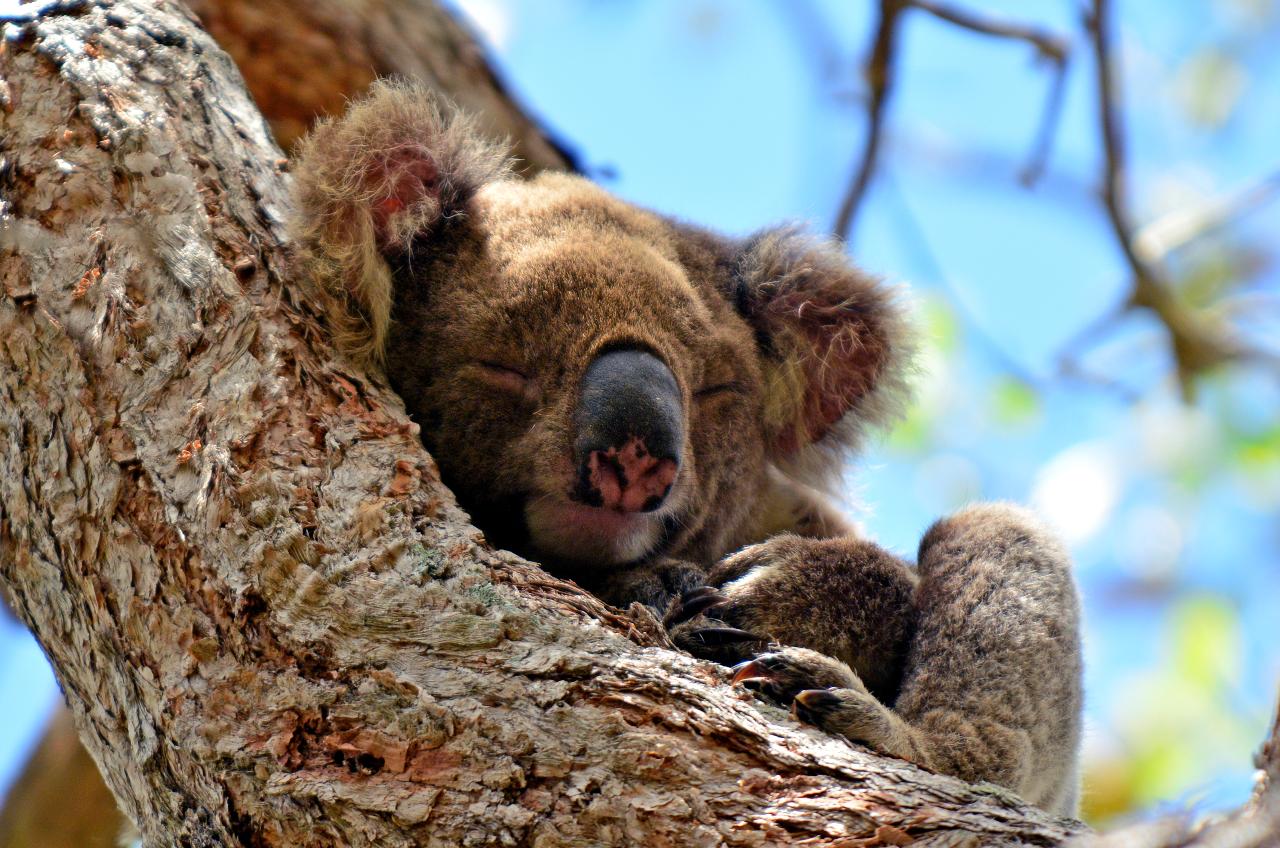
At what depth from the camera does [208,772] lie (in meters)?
2.20

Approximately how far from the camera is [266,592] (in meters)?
2.32

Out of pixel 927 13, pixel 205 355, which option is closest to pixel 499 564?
pixel 205 355

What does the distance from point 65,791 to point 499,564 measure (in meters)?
3.03

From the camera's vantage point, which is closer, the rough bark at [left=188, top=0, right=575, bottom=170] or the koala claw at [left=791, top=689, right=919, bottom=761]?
the koala claw at [left=791, top=689, right=919, bottom=761]

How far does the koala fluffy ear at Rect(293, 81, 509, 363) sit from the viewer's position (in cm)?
307

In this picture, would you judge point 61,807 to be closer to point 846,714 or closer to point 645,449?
point 645,449

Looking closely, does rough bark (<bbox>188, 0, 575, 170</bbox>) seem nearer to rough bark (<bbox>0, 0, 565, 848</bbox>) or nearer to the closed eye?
rough bark (<bbox>0, 0, 565, 848</bbox>)

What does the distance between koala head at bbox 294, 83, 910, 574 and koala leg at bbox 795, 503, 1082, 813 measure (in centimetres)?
67

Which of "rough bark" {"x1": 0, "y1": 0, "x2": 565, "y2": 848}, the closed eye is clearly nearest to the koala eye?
the closed eye

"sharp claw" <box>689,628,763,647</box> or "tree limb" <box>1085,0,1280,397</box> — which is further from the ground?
"tree limb" <box>1085,0,1280,397</box>

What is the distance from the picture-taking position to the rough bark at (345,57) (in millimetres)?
4578

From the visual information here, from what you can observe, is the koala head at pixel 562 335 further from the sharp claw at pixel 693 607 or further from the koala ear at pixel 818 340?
the sharp claw at pixel 693 607

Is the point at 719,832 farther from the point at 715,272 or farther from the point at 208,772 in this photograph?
the point at 715,272

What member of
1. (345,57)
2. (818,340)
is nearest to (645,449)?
(818,340)
